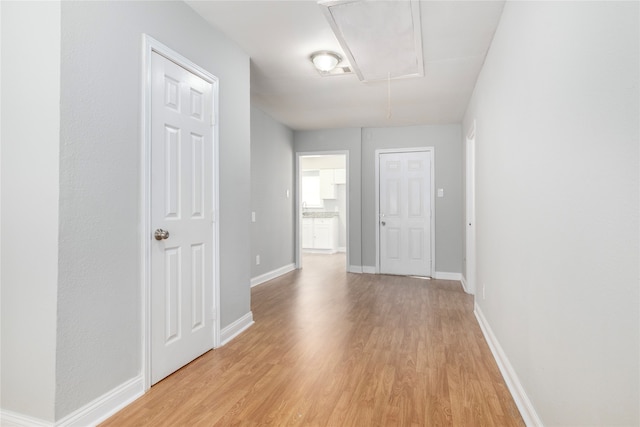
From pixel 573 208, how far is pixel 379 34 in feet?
6.54

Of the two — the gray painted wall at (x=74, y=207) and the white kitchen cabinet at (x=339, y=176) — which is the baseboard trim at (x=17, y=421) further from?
the white kitchen cabinet at (x=339, y=176)

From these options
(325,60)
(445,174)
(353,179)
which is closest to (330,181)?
(353,179)

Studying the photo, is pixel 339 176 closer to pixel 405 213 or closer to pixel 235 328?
pixel 405 213

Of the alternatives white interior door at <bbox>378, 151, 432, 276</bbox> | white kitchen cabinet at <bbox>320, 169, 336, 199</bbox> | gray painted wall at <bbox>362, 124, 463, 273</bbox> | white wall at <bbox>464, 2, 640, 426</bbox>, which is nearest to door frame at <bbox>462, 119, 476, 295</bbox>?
gray painted wall at <bbox>362, 124, 463, 273</bbox>

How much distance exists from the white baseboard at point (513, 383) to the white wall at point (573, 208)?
5cm

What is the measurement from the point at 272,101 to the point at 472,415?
393 centimetres

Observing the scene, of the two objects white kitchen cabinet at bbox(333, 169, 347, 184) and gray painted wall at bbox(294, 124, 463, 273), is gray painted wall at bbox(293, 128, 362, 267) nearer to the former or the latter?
gray painted wall at bbox(294, 124, 463, 273)

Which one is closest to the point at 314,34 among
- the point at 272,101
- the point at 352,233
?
the point at 272,101

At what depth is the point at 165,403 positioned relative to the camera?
1.95 metres

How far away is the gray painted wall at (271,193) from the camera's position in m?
4.99

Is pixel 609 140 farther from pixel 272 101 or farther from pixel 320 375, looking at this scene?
pixel 272 101

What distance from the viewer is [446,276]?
5.59 m

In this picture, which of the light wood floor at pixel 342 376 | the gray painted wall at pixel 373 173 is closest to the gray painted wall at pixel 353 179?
the gray painted wall at pixel 373 173

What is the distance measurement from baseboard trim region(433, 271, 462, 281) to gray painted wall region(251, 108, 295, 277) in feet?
7.92
